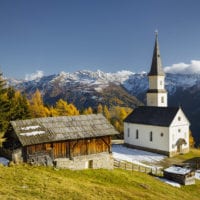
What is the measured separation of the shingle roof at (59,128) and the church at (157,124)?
18.7m

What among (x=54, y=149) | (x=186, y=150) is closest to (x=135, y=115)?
(x=186, y=150)

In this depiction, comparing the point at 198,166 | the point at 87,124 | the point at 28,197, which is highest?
the point at 87,124

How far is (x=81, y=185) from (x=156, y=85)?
35614 mm

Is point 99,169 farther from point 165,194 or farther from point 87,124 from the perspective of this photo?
point 165,194

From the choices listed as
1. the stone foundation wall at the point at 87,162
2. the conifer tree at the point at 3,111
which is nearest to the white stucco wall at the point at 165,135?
the stone foundation wall at the point at 87,162

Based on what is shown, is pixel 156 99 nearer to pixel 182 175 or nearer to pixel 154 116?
pixel 154 116

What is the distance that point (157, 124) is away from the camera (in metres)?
51.2

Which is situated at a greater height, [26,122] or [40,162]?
[26,122]

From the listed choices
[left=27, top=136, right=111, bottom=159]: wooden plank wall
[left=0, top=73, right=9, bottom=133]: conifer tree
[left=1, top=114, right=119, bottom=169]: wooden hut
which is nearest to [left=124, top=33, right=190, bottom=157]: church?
[left=1, top=114, right=119, bottom=169]: wooden hut

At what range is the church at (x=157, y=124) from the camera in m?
50.3

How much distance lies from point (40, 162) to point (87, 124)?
23.1 feet

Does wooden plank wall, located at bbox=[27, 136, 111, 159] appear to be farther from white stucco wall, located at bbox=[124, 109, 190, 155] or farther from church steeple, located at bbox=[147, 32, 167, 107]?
church steeple, located at bbox=[147, 32, 167, 107]

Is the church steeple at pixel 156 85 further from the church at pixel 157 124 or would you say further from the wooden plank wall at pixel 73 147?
the wooden plank wall at pixel 73 147

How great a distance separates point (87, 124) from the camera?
1340 inches
